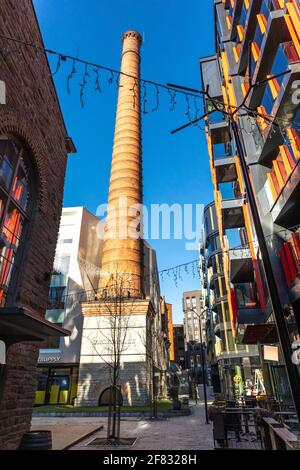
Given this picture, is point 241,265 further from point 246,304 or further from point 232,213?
point 232,213

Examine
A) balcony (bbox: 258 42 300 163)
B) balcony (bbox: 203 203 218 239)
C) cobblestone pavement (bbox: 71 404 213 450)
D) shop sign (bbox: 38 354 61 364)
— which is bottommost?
cobblestone pavement (bbox: 71 404 213 450)

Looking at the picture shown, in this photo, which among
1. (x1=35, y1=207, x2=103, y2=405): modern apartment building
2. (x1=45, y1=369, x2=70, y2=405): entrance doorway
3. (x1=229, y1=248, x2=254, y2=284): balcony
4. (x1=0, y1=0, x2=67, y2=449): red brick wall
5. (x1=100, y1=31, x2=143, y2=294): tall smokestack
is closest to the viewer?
(x1=0, y1=0, x2=67, y2=449): red brick wall

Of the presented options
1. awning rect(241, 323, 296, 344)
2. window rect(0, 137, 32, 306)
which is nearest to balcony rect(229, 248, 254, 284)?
awning rect(241, 323, 296, 344)

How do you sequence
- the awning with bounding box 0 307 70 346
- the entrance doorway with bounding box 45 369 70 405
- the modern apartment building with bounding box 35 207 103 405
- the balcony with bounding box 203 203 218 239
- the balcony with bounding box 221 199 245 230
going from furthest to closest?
the balcony with bounding box 203 203 218 239 → the modern apartment building with bounding box 35 207 103 405 → the entrance doorway with bounding box 45 369 70 405 → the balcony with bounding box 221 199 245 230 → the awning with bounding box 0 307 70 346

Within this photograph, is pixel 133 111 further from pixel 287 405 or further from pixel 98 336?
pixel 287 405

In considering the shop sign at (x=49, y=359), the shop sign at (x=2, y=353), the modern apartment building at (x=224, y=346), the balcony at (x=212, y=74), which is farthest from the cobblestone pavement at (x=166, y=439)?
the balcony at (x=212, y=74)

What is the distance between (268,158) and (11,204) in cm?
996

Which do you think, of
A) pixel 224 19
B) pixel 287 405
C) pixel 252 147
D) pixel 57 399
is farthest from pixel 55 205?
pixel 57 399

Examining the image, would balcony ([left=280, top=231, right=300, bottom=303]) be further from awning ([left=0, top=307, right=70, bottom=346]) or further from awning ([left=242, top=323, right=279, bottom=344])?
awning ([left=0, top=307, right=70, bottom=346])

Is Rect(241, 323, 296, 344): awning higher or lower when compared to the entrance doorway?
higher

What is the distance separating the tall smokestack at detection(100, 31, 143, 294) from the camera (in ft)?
85.3


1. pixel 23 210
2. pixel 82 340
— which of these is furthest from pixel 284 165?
pixel 82 340
